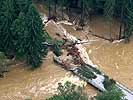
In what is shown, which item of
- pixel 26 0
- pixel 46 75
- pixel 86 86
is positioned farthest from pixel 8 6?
pixel 86 86

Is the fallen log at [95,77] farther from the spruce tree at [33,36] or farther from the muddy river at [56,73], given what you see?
the spruce tree at [33,36]

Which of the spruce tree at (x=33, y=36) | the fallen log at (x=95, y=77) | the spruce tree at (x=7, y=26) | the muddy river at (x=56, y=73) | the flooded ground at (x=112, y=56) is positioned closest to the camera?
the muddy river at (x=56, y=73)

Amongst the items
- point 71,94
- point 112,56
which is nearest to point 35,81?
point 112,56

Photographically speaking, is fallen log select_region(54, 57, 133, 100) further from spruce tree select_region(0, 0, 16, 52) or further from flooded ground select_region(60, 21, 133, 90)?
spruce tree select_region(0, 0, 16, 52)

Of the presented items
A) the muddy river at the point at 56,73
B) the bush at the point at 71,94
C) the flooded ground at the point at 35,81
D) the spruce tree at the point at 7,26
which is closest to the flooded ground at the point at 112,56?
the muddy river at the point at 56,73

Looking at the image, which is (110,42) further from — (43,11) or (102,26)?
(43,11)

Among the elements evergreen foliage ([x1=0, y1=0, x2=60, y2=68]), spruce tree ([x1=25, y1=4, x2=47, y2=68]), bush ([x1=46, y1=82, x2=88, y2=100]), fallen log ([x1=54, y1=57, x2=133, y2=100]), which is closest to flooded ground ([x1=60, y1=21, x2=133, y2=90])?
fallen log ([x1=54, y1=57, x2=133, y2=100])

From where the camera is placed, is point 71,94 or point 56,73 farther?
point 56,73

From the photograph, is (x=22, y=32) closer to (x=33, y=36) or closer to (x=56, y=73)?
(x=33, y=36)
